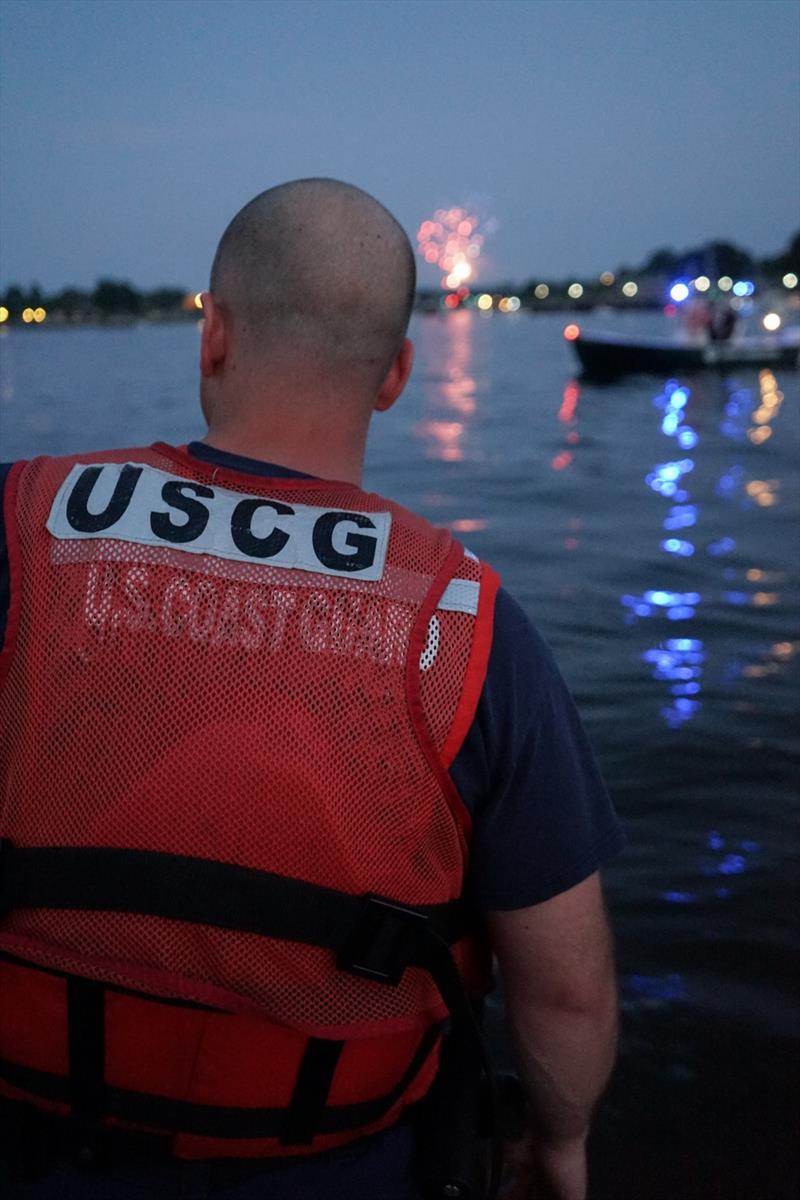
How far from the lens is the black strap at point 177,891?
5.28 feet

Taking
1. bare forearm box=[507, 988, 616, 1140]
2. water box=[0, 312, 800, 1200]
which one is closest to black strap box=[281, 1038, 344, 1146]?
bare forearm box=[507, 988, 616, 1140]

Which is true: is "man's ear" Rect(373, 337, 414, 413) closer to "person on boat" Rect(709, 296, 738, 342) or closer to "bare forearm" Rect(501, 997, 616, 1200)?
"bare forearm" Rect(501, 997, 616, 1200)

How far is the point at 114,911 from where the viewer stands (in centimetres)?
162

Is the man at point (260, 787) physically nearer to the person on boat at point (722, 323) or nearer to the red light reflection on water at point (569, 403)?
the red light reflection on water at point (569, 403)

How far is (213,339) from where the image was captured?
184 cm

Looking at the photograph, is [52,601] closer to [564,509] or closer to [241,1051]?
[241,1051]

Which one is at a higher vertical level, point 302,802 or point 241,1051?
point 302,802

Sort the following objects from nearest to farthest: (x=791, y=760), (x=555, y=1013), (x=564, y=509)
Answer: (x=555, y=1013)
(x=791, y=760)
(x=564, y=509)

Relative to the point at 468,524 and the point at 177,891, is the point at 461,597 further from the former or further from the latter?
the point at 468,524

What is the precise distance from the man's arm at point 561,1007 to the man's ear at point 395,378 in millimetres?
885

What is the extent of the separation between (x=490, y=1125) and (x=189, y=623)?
1076 millimetres

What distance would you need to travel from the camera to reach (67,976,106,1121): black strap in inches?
64.9

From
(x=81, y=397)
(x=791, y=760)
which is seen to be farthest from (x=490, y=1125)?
(x=81, y=397)

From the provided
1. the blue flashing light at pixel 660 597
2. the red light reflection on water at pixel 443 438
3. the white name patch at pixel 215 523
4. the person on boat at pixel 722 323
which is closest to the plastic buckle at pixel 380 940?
the white name patch at pixel 215 523
